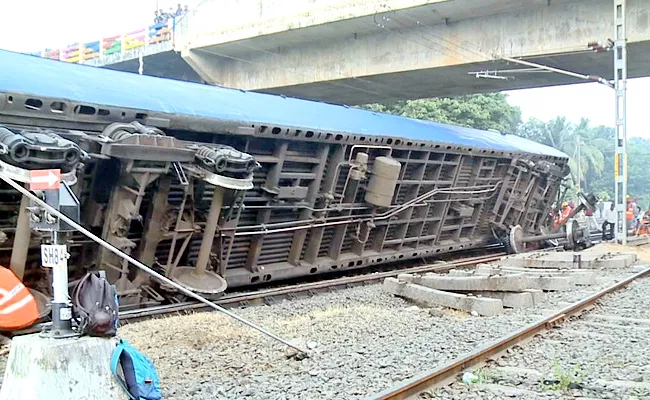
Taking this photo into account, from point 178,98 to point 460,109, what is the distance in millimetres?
28120

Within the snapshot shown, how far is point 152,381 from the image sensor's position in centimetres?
396

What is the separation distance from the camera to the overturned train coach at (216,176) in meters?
6.59

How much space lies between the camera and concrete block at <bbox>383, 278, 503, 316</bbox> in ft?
24.8

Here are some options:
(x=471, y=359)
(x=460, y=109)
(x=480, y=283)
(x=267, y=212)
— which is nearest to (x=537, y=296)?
(x=480, y=283)

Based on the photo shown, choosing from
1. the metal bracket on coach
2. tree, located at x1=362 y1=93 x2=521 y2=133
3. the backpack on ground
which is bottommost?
the metal bracket on coach

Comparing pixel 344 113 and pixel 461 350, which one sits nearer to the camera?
pixel 461 350

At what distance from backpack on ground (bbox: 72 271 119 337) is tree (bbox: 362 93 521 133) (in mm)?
29767

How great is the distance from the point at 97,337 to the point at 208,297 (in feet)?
13.2

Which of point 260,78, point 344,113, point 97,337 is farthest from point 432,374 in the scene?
point 260,78

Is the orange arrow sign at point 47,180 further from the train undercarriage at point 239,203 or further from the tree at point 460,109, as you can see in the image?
the tree at point 460,109

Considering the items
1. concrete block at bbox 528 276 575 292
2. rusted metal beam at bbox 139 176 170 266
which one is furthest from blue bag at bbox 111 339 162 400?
concrete block at bbox 528 276 575 292

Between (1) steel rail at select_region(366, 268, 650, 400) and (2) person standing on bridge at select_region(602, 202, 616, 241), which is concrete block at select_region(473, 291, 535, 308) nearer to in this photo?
(1) steel rail at select_region(366, 268, 650, 400)

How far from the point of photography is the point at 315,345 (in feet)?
19.3

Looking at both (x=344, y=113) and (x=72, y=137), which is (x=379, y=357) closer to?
(x=72, y=137)
